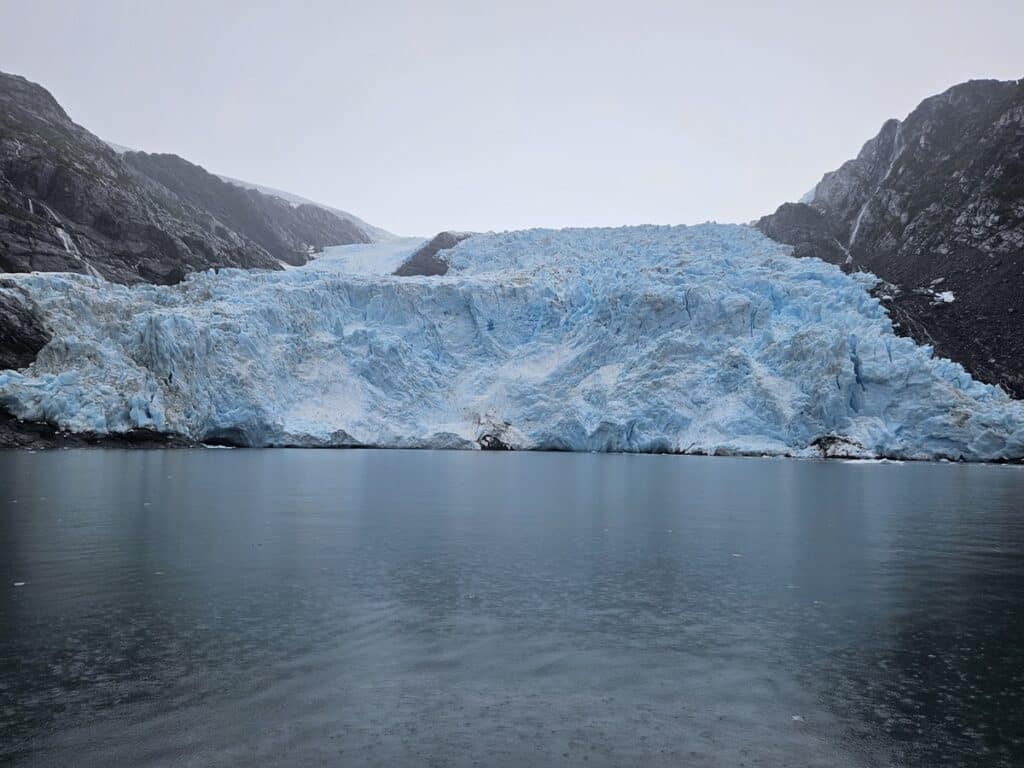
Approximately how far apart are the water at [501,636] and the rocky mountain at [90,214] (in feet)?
109

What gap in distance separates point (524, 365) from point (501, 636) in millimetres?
38321

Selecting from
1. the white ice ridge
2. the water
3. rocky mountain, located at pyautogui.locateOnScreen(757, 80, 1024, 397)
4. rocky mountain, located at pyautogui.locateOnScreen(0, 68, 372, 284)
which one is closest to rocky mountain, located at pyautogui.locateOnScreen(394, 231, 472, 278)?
the white ice ridge

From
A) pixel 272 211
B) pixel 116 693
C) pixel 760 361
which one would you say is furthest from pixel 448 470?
pixel 272 211

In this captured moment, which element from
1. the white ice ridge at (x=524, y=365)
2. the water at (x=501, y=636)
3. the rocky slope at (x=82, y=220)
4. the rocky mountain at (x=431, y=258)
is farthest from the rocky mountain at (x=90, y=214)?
the water at (x=501, y=636)

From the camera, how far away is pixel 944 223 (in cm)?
5322

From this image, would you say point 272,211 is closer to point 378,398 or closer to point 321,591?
point 378,398

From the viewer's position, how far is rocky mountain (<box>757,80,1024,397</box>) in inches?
1735

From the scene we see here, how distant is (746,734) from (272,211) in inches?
3204

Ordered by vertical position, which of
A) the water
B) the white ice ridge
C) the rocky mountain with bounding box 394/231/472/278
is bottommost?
the water

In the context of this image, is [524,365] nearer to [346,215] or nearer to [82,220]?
[82,220]

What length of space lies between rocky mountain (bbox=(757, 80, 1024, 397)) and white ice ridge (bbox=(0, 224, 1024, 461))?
4453 mm

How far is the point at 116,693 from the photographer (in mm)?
6156

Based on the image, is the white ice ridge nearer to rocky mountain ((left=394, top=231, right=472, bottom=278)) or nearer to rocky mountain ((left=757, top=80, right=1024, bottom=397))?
rocky mountain ((left=757, top=80, right=1024, bottom=397))

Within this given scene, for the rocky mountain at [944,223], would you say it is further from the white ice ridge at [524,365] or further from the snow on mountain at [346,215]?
the snow on mountain at [346,215]
